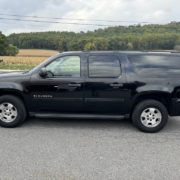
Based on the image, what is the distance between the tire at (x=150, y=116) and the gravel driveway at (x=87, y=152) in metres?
0.17

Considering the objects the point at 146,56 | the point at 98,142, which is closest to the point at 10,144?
the point at 98,142

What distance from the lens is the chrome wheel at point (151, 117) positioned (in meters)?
6.82

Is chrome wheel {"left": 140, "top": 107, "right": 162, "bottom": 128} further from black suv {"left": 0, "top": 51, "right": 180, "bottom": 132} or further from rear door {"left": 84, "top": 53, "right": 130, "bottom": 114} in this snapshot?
rear door {"left": 84, "top": 53, "right": 130, "bottom": 114}

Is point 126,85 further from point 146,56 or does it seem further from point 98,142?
point 98,142

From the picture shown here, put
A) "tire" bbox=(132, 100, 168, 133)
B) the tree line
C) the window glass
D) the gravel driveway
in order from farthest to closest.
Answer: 1. the tree line
2. the window glass
3. "tire" bbox=(132, 100, 168, 133)
4. the gravel driveway

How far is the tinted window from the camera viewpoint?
6895 millimetres

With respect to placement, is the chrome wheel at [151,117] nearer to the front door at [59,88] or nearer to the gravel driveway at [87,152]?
Answer: the gravel driveway at [87,152]

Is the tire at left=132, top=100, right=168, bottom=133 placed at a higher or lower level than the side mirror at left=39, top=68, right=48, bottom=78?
lower

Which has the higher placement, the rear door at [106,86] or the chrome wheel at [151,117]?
the rear door at [106,86]

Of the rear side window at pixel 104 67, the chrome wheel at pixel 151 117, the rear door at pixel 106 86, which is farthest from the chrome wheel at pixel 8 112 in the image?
the chrome wheel at pixel 151 117

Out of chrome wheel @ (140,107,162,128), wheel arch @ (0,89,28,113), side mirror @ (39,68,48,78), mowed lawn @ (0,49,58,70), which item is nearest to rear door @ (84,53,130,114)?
chrome wheel @ (140,107,162,128)

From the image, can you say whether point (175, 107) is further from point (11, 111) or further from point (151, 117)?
point (11, 111)

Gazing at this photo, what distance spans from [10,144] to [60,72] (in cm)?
195

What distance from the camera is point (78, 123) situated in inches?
292
